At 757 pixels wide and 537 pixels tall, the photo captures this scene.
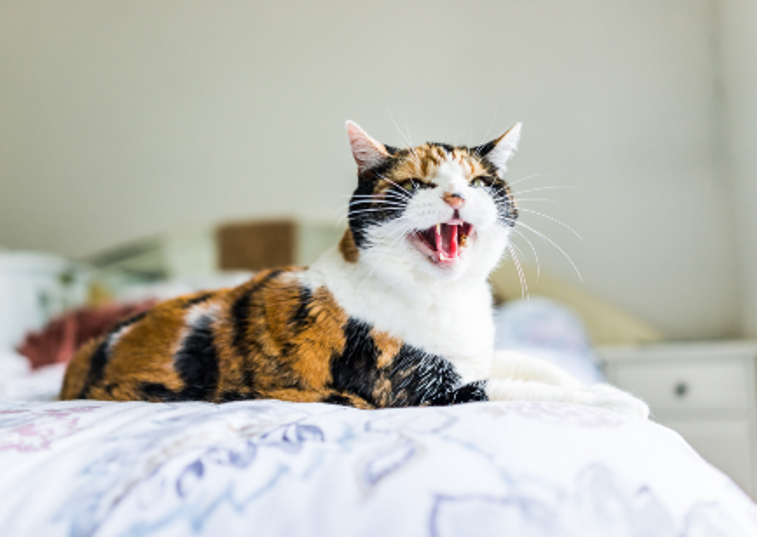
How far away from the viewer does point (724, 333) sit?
2.16 m

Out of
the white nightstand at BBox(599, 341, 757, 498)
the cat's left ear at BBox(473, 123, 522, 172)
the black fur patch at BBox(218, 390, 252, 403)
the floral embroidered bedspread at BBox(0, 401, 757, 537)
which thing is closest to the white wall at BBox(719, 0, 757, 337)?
the white nightstand at BBox(599, 341, 757, 498)

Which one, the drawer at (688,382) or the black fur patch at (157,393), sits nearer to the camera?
the black fur patch at (157,393)

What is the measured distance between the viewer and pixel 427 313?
0.69 metres

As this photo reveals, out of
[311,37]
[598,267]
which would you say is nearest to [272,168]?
[311,37]

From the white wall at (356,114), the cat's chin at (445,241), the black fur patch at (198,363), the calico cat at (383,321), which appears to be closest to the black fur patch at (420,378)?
the calico cat at (383,321)

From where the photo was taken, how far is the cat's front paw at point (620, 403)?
1.79 feet

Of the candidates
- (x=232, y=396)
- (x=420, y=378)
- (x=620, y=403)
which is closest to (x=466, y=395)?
(x=420, y=378)

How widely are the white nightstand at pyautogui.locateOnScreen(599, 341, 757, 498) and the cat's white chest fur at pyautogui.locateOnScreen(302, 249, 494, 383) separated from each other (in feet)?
4.16

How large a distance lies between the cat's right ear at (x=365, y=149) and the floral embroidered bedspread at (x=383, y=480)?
357 mm

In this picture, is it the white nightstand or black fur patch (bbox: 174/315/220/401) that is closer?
black fur patch (bbox: 174/315/220/401)

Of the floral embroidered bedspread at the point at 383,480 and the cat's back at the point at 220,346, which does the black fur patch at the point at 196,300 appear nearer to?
the cat's back at the point at 220,346

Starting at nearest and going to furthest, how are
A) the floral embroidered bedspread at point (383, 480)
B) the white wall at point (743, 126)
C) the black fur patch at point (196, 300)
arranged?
the floral embroidered bedspread at point (383, 480) < the black fur patch at point (196, 300) < the white wall at point (743, 126)

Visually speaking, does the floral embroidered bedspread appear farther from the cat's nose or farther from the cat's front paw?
the cat's nose

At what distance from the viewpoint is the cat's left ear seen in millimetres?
729
